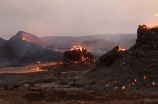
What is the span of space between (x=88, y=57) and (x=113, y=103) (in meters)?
27.3

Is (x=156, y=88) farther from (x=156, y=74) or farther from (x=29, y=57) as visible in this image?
(x=29, y=57)

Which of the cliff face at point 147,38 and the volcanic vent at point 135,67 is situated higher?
the cliff face at point 147,38

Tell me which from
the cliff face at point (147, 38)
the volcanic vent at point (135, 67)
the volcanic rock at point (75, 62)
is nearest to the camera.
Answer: the volcanic vent at point (135, 67)

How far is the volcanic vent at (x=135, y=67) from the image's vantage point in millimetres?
13359

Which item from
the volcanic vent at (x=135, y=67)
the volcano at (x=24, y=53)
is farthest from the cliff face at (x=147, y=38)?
the volcano at (x=24, y=53)

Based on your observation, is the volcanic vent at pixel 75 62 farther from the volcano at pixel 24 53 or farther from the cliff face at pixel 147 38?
the volcano at pixel 24 53

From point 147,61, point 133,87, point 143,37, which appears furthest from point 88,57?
point 133,87

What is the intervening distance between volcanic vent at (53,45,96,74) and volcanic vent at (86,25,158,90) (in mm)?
9569

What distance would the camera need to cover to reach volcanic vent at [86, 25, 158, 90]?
13.4 meters

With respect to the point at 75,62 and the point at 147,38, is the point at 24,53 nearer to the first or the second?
the point at 75,62

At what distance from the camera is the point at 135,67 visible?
51.8 ft

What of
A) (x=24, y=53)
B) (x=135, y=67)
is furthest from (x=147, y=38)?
(x=24, y=53)

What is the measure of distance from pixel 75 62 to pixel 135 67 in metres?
17.2

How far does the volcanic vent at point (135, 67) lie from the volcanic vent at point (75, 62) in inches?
377
